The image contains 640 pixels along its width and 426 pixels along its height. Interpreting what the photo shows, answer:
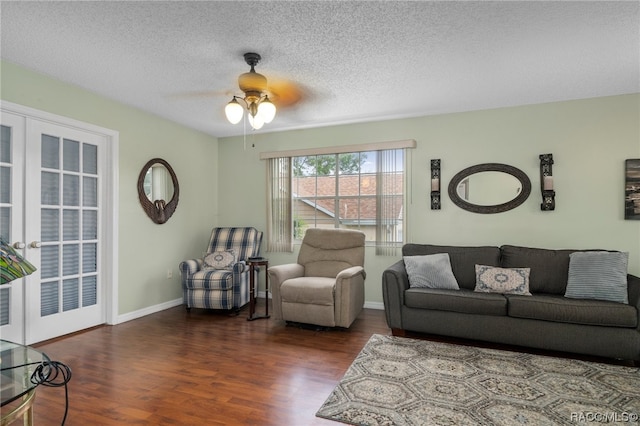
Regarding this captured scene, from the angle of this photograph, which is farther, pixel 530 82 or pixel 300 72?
pixel 530 82

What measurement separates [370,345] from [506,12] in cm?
264

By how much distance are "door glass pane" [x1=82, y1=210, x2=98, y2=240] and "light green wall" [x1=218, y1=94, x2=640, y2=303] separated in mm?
2729

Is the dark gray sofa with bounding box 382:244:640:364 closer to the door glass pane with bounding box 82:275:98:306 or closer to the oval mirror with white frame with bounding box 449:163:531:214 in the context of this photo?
the oval mirror with white frame with bounding box 449:163:531:214

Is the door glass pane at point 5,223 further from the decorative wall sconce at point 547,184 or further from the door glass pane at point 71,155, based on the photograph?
the decorative wall sconce at point 547,184

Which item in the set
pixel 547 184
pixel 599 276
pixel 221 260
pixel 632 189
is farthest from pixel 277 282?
pixel 632 189

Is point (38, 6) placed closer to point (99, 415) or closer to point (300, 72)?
point (300, 72)

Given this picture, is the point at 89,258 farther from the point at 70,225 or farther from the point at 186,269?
the point at 186,269

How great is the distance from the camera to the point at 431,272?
346cm

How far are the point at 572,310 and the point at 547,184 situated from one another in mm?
1465

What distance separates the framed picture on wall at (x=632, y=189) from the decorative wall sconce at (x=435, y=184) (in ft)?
5.79

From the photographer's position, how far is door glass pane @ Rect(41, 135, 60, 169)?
3165 mm

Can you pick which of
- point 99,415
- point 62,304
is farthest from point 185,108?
point 99,415

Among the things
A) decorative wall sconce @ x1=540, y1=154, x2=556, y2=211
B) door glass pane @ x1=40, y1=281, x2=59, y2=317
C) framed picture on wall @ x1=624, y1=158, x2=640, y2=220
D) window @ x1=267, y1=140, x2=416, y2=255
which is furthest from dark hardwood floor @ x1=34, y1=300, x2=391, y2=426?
framed picture on wall @ x1=624, y1=158, x2=640, y2=220

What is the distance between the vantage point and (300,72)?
299 cm
